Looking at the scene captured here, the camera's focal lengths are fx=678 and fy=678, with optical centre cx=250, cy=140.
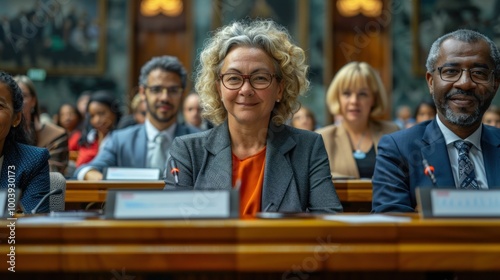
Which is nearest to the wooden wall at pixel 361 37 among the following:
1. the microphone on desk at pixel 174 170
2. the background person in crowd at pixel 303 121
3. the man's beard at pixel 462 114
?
Answer: the background person in crowd at pixel 303 121

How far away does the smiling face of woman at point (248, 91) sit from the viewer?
8.52 ft

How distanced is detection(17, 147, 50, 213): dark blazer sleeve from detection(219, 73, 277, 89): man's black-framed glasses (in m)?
0.75

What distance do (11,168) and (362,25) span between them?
28.3 ft

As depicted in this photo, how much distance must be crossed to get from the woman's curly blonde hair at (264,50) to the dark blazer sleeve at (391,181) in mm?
434

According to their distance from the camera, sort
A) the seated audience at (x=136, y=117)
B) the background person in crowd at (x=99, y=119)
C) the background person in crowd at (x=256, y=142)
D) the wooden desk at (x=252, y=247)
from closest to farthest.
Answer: the wooden desk at (x=252, y=247) → the background person in crowd at (x=256, y=142) → the background person in crowd at (x=99, y=119) → the seated audience at (x=136, y=117)

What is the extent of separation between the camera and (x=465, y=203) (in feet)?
5.17

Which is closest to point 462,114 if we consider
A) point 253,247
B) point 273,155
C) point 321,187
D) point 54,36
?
point 321,187

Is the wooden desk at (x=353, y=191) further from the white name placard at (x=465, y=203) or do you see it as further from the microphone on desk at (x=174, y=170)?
the white name placard at (x=465, y=203)

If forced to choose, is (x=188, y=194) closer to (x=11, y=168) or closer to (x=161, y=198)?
(x=161, y=198)

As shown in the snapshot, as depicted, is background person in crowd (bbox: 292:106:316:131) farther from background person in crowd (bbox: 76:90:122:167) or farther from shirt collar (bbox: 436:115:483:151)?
shirt collar (bbox: 436:115:483:151)


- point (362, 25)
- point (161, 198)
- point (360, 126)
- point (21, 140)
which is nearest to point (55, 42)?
point (362, 25)

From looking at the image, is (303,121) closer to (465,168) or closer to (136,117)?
(136,117)

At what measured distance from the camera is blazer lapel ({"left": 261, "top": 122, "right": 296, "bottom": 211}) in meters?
2.47

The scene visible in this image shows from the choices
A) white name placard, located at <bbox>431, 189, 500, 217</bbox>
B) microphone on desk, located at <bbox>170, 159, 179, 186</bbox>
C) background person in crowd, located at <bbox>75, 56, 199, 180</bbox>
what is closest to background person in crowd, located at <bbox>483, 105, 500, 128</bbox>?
background person in crowd, located at <bbox>75, 56, 199, 180</bbox>
